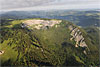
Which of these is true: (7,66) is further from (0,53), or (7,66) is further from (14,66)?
(0,53)

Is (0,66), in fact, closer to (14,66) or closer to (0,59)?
(0,59)

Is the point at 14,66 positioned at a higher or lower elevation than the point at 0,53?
lower

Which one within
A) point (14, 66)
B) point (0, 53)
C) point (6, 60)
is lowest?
point (14, 66)

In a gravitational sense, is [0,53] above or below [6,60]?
above

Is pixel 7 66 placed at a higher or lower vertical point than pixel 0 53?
lower

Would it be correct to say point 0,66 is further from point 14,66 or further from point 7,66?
point 14,66

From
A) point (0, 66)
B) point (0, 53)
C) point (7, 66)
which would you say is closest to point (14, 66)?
point (7, 66)

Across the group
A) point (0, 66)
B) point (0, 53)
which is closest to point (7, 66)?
point (0, 66)
